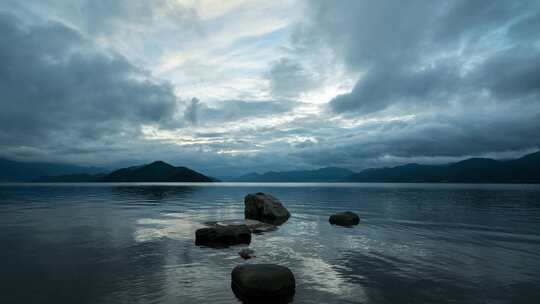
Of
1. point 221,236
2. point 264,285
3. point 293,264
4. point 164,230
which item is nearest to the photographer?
point 264,285

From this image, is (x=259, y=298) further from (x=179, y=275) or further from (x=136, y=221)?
(x=136, y=221)

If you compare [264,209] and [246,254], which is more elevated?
[264,209]

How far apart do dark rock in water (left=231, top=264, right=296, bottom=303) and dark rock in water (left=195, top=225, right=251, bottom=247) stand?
34.7ft

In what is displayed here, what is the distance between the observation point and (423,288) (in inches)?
554

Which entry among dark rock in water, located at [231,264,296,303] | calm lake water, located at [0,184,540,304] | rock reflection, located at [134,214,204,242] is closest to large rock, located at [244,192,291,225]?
calm lake water, located at [0,184,540,304]

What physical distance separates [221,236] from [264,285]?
470 inches

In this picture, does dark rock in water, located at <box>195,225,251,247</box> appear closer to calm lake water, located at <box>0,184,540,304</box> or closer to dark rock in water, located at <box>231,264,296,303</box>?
calm lake water, located at <box>0,184,540,304</box>

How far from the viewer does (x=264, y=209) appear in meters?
41.3

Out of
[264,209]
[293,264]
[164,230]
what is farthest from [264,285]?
[264,209]

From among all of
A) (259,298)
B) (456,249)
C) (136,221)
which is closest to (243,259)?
(259,298)

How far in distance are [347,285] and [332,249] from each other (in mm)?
7911

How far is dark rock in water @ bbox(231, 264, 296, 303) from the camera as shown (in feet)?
41.9

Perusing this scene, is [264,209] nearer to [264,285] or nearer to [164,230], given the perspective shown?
[164,230]

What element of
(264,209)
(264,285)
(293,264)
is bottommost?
(293,264)
